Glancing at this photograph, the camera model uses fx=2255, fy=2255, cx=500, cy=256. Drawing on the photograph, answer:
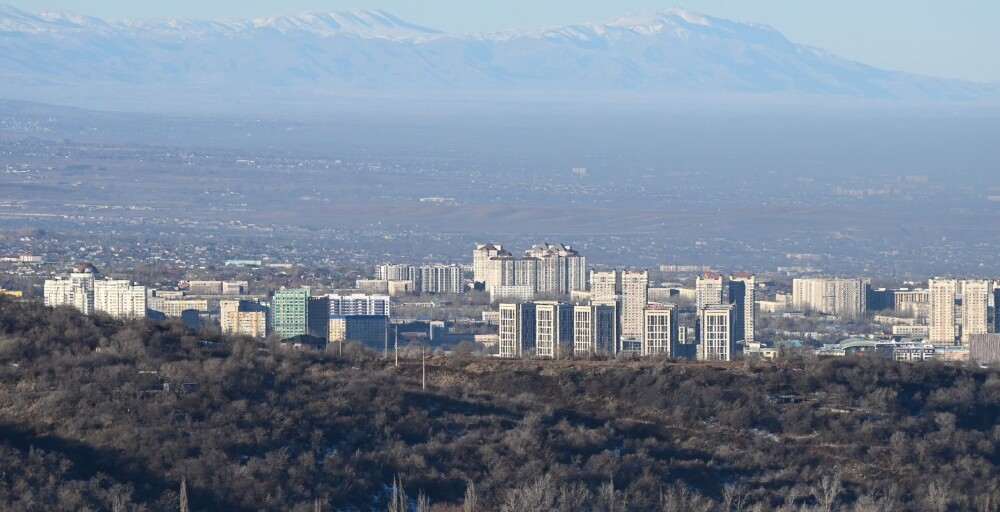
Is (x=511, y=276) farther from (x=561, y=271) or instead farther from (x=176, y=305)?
(x=176, y=305)

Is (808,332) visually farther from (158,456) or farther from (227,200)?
(227,200)

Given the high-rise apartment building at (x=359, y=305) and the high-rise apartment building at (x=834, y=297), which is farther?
the high-rise apartment building at (x=834, y=297)

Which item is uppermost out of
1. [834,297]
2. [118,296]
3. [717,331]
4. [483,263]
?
[118,296]

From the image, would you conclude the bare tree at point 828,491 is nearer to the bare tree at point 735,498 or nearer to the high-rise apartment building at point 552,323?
the bare tree at point 735,498

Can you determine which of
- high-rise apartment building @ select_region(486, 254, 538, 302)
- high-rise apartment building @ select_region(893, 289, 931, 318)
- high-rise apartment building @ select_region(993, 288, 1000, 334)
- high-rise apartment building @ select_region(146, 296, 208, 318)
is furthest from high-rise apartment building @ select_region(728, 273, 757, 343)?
high-rise apartment building @ select_region(146, 296, 208, 318)

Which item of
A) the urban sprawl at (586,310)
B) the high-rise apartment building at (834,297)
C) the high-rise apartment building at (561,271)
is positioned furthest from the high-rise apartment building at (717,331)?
the high-rise apartment building at (561,271)

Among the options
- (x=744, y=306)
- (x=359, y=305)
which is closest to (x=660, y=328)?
(x=744, y=306)

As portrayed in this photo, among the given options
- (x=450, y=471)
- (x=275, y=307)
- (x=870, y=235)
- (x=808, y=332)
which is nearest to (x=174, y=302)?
(x=275, y=307)
